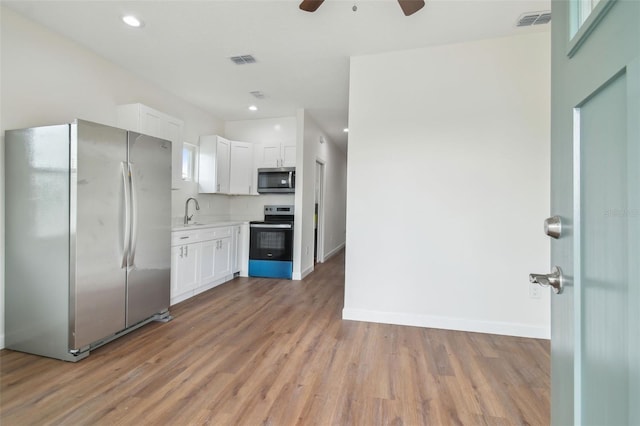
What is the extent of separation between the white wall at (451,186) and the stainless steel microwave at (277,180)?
197 cm

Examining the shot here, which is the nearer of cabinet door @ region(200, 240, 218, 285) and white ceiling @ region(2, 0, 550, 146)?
white ceiling @ region(2, 0, 550, 146)

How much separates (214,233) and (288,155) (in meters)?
1.88

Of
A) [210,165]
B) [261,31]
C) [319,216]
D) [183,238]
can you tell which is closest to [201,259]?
[183,238]

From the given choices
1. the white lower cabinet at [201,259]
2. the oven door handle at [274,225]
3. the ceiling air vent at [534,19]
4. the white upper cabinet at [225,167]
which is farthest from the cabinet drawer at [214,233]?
the ceiling air vent at [534,19]

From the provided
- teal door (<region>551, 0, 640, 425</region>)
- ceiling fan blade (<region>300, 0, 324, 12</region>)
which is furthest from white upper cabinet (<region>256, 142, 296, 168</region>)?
teal door (<region>551, 0, 640, 425</region>)

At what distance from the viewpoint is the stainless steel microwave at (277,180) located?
484cm

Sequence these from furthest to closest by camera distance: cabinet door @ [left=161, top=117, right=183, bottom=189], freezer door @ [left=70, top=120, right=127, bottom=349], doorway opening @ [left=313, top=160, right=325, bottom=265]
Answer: doorway opening @ [left=313, top=160, right=325, bottom=265]
cabinet door @ [left=161, top=117, right=183, bottom=189]
freezer door @ [left=70, top=120, right=127, bottom=349]

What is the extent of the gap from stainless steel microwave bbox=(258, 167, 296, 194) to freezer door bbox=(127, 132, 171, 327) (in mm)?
2125

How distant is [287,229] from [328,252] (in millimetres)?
2319

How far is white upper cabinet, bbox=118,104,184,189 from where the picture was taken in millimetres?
3256

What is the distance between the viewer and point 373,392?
1830 mm

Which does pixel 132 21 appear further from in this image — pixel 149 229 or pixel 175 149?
pixel 149 229

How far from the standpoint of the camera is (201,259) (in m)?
3.79

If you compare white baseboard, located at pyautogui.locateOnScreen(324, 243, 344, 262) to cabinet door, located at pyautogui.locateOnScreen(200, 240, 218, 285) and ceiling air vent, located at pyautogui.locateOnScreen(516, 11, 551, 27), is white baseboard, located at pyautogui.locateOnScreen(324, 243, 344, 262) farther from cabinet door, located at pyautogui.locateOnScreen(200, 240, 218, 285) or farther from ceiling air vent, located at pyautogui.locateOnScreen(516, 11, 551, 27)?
ceiling air vent, located at pyautogui.locateOnScreen(516, 11, 551, 27)
